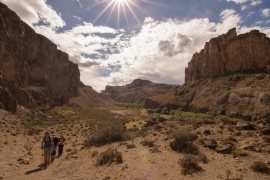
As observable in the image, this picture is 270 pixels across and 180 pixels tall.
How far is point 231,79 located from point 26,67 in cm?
5482

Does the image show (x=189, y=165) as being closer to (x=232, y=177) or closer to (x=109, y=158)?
(x=232, y=177)

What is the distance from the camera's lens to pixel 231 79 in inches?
2625

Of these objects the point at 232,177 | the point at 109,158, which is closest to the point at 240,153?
the point at 232,177

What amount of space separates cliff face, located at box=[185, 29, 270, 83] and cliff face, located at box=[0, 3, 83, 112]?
54.9 meters

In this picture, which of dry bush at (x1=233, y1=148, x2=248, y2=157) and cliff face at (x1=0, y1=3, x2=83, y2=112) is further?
cliff face at (x1=0, y1=3, x2=83, y2=112)

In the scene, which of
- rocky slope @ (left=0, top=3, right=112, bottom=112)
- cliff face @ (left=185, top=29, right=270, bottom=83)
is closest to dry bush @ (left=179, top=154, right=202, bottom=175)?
rocky slope @ (left=0, top=3, right=112, bottom=112)

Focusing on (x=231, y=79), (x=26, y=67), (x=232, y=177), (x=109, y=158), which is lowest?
(x=232, y=177)

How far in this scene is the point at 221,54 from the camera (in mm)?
82000

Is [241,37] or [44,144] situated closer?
[44,144]

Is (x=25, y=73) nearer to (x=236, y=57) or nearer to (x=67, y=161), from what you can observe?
(x=67, y=161)

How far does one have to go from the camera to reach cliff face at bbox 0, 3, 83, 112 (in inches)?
1416

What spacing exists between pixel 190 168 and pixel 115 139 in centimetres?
1018

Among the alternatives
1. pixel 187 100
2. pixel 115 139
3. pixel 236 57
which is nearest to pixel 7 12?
pixel 115 139

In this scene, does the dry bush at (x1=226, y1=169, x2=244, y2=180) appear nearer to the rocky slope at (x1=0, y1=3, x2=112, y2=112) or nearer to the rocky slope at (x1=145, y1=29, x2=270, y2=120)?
the rocky slope at (x1=0, y1=3, x2=112, y2=112)
